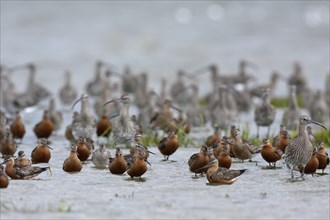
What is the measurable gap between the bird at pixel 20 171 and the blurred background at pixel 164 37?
56.8 feet

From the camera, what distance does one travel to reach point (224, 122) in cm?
2233

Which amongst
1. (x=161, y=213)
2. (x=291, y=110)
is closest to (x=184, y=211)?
(x=161, y=213)

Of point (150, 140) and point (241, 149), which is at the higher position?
point (150, 140)

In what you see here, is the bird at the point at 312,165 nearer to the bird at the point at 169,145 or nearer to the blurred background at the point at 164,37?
the bird at the point at 169,145

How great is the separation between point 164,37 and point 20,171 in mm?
23524

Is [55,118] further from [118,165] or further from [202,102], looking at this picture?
[118,165]

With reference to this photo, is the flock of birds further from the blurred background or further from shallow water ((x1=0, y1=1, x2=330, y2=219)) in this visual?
the blurred background

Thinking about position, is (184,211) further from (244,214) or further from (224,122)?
(224,122)

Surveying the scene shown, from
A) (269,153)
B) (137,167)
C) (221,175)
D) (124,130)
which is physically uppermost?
(124,130)

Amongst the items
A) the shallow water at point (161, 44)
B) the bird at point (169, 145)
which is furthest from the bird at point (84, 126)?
the bird at point (169, 145)

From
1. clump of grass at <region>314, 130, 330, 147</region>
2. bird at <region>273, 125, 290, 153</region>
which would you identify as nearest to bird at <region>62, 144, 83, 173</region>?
bird at <region>273, 125, 290, 153</region>

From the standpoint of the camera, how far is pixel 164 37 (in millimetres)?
37000

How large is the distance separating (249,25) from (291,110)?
17.2m

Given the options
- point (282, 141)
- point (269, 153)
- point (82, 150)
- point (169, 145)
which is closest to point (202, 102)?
point (282, 141)
